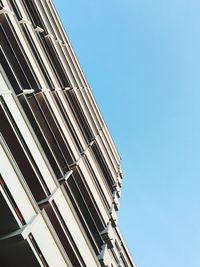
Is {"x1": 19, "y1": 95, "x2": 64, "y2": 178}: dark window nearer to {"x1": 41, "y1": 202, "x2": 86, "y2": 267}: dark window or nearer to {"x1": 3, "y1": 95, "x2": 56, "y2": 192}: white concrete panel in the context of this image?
{"x1": 3, "y1": 95, "x2": 56, "y2": 192}: white concrete panel

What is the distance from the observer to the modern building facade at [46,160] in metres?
10.1

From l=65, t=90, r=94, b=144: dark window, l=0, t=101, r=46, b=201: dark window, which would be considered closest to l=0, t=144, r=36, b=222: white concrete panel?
l=0, t=101, r=46, b=201: dark window

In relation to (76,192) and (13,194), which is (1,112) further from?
(76,192)

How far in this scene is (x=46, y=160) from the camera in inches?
534

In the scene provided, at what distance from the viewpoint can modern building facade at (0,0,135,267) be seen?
10141 millimetres

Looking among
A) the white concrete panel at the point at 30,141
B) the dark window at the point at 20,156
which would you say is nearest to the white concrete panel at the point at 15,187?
the dark window at the point at 20,156

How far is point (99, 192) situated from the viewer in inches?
914

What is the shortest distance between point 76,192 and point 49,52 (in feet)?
32.6

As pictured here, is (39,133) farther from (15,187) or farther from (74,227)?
(15,187)

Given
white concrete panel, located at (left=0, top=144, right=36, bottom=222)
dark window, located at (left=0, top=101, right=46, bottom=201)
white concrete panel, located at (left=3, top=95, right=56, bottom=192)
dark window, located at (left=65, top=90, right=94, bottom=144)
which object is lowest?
white concrete panel, located at (left=0, top=144, right=36, bottom=222)

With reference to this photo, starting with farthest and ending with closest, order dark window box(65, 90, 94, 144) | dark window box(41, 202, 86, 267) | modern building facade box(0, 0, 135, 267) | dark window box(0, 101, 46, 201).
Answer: dark window box(65, 90, 94, 144)
dark window box(41, 202, 86, 267)
dark window box(0, 101, 46, 201)
modern building facade box(0, 0, 135, 267)

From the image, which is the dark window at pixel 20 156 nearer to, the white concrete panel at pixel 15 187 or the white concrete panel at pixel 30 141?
the white concrete panel at pixel 30 141

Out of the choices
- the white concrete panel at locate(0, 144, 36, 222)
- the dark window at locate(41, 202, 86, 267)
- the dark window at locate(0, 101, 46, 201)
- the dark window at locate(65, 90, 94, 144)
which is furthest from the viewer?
the dark window at locate(65, 90, 94, 144)

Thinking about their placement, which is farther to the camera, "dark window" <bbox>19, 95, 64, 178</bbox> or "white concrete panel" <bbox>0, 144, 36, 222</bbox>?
"dark window" <bbox>19, 95, 64, 178</bbox>
